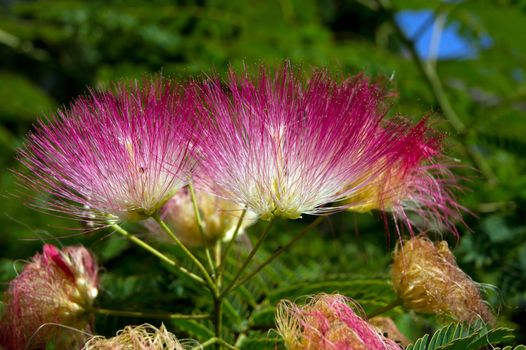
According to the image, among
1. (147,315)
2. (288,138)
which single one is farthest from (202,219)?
(288,138)

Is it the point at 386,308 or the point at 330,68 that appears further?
the point at 330,68

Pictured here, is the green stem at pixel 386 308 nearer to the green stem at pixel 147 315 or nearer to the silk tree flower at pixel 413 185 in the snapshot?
the silk tree flower at pixel 413 185

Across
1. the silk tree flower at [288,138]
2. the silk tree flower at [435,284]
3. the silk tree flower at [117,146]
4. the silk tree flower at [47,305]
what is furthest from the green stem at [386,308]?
the silk tree flower at [47,305]

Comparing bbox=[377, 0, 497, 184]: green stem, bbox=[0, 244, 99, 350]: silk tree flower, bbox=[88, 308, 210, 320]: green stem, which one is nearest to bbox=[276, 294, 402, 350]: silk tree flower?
bbox=[88, 308, 210, 320]: green stem

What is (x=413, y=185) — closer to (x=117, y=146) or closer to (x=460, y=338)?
(x=460, y=338)

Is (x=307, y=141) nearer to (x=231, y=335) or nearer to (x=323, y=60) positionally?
(x=231, y=335)

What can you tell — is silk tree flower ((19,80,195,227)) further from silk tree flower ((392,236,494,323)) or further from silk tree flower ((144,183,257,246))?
silk tree flower ((392,236,494,323))
